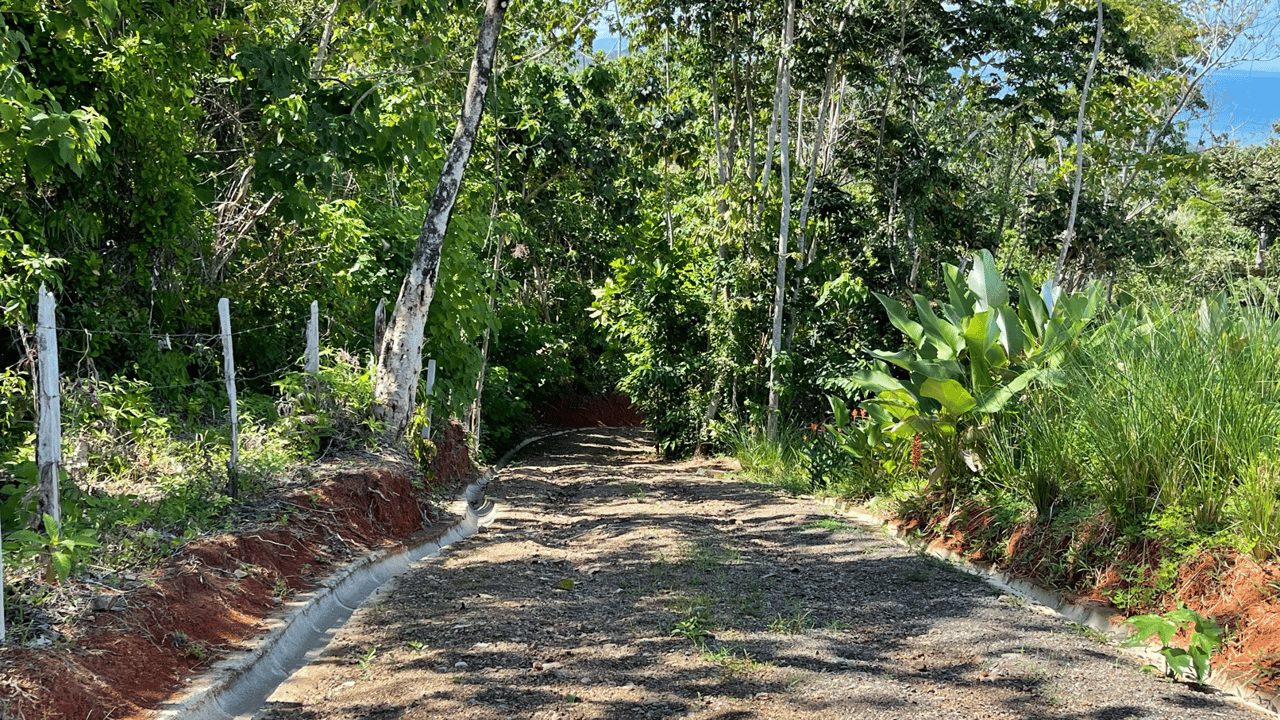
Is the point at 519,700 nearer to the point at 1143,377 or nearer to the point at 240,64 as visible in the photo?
the point at 1143,377

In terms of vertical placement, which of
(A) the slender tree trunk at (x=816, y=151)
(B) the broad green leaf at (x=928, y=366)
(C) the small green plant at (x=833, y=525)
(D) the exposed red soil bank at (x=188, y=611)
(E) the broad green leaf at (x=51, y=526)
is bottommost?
(C) the small green plant at (x=833, y=525)

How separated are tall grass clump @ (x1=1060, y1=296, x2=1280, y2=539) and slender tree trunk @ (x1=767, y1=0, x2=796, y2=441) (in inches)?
311

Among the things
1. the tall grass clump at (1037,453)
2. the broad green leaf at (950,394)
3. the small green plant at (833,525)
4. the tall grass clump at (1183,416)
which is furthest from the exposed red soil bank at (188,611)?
the tall grass clump at (1183,416)

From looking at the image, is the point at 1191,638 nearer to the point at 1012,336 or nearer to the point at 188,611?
the point at 1012,336

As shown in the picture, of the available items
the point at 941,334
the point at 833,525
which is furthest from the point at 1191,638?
the point at 833,525

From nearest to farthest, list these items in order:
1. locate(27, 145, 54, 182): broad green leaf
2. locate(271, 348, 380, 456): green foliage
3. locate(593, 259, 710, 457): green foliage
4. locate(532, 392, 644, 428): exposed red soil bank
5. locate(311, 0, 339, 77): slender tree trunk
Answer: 1. locate(27, 145, 54, 182): broad green leaf
2. locate(271, 348, 380, 456): green foliage
3. locate(311, 0, 339, 77): slender tree trunk
4. locate(593, 259, 710, 457): green foliage
5. locate(532, 392, 644, 428): exposed red soil bank

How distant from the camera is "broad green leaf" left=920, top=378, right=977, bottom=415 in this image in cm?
763

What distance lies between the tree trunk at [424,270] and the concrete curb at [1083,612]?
5111 mm

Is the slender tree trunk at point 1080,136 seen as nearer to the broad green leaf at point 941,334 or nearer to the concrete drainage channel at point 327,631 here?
the broad green leaf at point 941,334

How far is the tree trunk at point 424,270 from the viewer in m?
10.4

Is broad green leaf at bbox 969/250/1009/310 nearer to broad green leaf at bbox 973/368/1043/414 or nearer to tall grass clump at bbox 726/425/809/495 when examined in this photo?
broad green leaf at bbox 973/368/1043/414

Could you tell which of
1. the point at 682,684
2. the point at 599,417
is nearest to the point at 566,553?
the point at 682,684

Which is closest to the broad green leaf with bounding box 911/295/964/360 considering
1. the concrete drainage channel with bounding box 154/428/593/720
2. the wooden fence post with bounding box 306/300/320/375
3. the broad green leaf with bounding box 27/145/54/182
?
the concrete drainage channel with bounding box 154/428/593/720

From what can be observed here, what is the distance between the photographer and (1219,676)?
453cm
